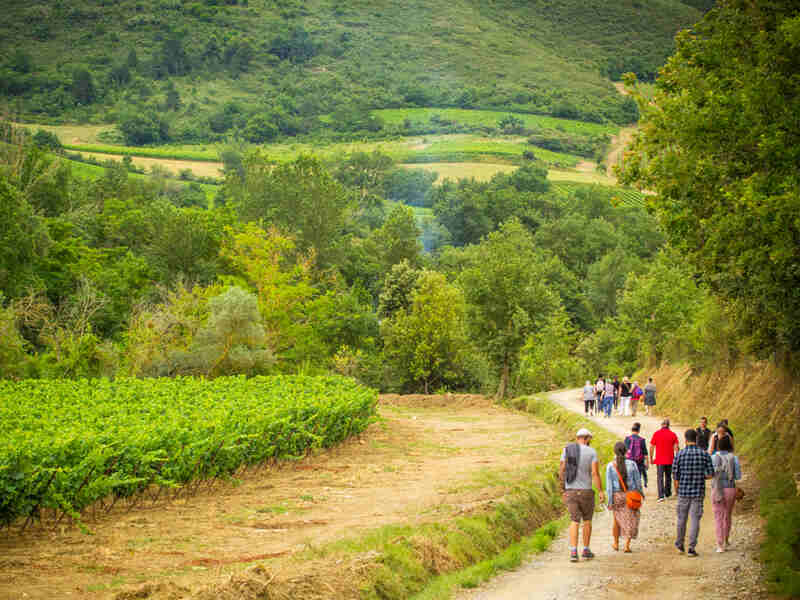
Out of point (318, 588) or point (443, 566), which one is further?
point (443, 566)

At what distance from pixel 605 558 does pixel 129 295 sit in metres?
52.8

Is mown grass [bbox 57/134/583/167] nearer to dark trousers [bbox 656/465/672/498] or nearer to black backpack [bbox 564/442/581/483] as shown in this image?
dark trousers [bbox 656/465/672/498]

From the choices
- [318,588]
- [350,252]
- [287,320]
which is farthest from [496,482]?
[350,252]

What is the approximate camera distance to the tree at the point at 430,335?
57.9 meters

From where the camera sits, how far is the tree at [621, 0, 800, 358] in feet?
53.6

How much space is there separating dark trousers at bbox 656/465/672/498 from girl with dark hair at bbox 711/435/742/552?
457cm

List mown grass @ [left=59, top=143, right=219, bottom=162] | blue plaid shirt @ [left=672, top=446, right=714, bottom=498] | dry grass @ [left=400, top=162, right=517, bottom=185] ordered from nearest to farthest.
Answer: blue plaid shirt @ [left=672, top=446, right=714, bottom=498], mown grass @ [left=59, top=143, right=219, bottom=162], dry grass @ [left=400, top=162, right=517, bottom=185]

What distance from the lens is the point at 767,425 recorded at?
21.5 meters

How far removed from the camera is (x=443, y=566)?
13695 mm

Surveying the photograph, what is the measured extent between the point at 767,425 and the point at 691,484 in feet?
32.4

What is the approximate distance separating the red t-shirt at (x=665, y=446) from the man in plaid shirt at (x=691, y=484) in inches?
162

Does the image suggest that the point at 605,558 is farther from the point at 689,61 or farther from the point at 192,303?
the point at 192,303

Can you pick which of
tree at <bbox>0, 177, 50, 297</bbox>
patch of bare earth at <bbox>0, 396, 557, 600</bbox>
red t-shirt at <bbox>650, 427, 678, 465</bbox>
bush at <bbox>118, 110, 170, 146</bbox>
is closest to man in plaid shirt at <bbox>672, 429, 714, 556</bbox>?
red t-shirt at <bbox>650, 427, 678, 465</bbox>

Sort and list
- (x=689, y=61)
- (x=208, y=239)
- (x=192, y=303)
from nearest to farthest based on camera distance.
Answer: (x=689, y=61)
(x=192, y=303)
(x=208, y=239)
